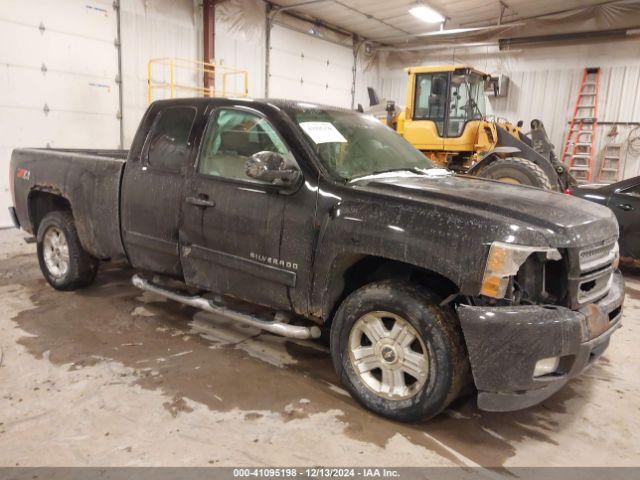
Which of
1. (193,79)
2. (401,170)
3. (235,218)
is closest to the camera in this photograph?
(235,218)

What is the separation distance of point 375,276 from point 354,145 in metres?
1.01

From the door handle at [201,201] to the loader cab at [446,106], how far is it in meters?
6.90

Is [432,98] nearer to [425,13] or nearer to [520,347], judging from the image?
[425,13]

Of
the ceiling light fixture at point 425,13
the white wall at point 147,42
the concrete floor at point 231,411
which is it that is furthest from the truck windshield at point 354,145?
the ceiling light fixture at point 425,13

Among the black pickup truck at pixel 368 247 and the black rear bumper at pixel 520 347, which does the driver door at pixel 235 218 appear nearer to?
the black pickup truck at pixel 368 247

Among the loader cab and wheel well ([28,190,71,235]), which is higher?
the loader cab

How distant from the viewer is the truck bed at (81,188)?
13.7 feet

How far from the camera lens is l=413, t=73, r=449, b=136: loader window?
928cm

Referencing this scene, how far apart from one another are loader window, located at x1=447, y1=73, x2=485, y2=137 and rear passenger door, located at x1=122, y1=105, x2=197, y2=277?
671 centimetres

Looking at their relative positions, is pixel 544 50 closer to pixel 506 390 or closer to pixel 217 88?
pixel 217 88

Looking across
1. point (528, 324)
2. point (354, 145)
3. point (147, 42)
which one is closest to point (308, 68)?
point (147, 42)

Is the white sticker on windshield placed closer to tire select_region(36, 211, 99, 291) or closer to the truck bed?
the truck bed

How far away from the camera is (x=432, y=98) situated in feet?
31.0

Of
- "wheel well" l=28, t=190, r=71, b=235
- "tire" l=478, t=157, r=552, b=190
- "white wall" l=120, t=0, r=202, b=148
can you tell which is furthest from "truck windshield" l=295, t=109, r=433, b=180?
"white wall" l=120, t=0, r=202, b=148
